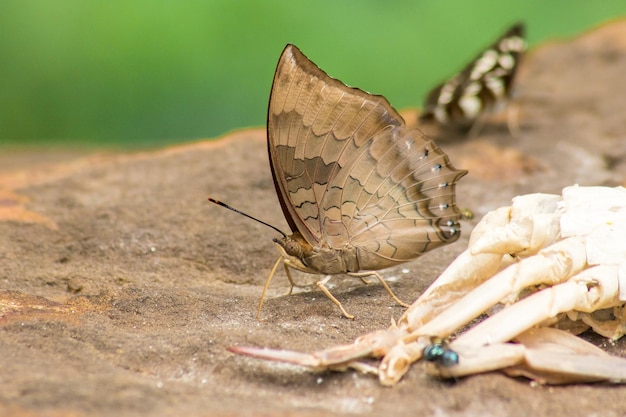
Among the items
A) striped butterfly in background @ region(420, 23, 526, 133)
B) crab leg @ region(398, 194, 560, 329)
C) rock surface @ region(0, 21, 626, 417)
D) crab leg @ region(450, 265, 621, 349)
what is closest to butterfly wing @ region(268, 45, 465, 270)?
rock surface @ region(0, 21, 626, 417)

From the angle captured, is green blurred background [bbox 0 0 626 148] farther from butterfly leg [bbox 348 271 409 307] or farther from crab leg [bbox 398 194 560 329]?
crab leg [bbox 398 194 560 329]

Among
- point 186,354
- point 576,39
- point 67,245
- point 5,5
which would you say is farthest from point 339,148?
point 576,39

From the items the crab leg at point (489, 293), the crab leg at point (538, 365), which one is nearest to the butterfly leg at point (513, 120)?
the crab leg at point (489, 293)

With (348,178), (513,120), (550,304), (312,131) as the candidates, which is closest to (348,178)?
(348,178)

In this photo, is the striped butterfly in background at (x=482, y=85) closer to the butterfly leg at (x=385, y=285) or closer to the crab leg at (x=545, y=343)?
the butterfly leg at (x=385, y=285)

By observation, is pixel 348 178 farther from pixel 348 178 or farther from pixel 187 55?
pixel 187 55

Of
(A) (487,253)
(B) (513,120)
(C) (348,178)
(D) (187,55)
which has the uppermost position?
(D) (187,55)
